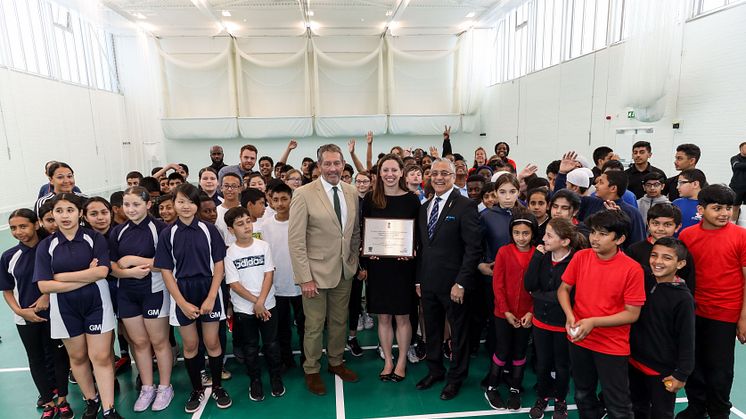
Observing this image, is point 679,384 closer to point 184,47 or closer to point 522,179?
point 522,179

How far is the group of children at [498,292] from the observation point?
2463 mm

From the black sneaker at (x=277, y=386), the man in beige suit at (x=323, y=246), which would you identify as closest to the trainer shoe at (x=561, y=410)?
the man in beige suit at (x=323, y=246)

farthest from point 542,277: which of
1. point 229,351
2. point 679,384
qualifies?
point 229,351

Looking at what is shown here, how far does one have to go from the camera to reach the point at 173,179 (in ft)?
17.3

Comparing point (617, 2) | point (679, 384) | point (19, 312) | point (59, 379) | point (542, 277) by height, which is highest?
point (617, 2)

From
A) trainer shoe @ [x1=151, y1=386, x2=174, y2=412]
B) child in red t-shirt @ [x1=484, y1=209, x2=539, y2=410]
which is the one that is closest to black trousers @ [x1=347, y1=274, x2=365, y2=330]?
child in red t-shirt @ [x1=484, y1=209, x2=539, y2=410]

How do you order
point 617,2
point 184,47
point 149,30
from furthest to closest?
point 184,47, point 149,30, point 617,2

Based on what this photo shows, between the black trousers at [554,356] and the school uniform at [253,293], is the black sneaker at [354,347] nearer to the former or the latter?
the school uniform at [253,293]

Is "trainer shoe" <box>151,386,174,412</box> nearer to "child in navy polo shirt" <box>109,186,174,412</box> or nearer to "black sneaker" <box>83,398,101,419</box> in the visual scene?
"child in navy polo shirt" <box>109,186,174,412</box>

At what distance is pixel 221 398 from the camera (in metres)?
3.35

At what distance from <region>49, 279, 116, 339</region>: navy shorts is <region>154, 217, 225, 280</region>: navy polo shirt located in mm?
445

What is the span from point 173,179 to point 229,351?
240cm

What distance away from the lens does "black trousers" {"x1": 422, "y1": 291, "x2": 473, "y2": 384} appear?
3.31 metres

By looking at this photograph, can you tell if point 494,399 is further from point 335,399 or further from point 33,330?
point 33,330
